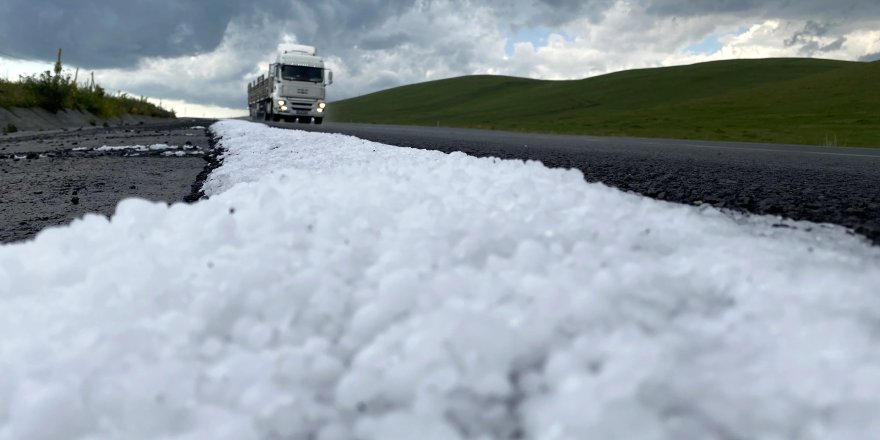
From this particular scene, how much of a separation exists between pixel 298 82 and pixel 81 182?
22.9 metres

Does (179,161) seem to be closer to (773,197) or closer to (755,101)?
(773,197)

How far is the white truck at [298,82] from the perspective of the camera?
90.2 feet

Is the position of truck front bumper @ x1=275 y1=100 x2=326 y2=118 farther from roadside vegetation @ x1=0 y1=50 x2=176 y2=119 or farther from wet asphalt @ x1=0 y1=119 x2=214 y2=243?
wet asphalt @ x1=0 y1=119 x2=214 y2=243

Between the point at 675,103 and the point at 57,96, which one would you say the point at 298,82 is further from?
the point at 675,103

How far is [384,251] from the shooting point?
159cm

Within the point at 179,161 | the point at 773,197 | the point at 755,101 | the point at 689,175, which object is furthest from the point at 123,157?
the point at 755,101

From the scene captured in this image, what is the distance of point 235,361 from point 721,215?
A: 1983 millimetres

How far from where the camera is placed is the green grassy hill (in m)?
31.6

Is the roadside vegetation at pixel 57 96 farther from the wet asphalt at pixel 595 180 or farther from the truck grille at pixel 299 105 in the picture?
the wet asphalt at pixel 595 180

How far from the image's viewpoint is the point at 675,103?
181ft

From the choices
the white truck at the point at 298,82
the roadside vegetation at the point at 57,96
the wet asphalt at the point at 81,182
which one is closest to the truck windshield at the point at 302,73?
the white truck at the point at 298,82

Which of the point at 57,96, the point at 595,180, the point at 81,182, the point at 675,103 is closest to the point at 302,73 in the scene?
the point at 57,96

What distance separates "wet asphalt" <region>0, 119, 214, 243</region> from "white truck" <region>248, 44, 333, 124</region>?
19.6 m

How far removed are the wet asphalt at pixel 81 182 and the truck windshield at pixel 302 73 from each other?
19.6m
